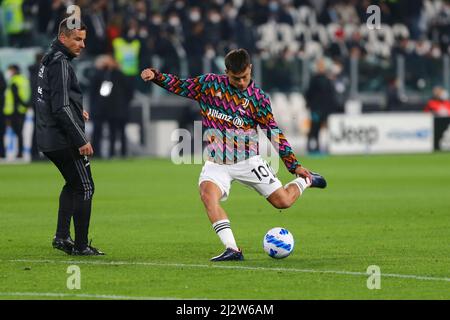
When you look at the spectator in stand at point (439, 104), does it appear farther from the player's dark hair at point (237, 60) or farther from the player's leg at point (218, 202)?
the player's dark hair at point (237, 60)

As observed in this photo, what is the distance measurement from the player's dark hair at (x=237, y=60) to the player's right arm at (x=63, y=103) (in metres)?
1.55

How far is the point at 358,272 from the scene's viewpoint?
33.7ft

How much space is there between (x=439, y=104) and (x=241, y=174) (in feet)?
75.9

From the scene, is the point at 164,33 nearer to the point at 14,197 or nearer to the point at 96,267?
the point at 14,197

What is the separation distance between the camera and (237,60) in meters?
11.0

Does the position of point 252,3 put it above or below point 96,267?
above

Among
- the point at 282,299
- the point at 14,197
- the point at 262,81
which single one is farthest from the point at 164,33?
the point at 282,299

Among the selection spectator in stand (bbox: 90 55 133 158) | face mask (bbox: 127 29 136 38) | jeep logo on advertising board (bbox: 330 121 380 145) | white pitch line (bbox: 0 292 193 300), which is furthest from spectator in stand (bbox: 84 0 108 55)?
white pitch line (bbox: 0 292 193 300)

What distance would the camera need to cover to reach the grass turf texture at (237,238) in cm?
943

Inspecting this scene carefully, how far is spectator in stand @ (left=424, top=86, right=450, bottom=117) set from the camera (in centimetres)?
3353

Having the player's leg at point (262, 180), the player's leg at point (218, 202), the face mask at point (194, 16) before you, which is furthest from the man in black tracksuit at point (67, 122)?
the face mask at point (194, 16)

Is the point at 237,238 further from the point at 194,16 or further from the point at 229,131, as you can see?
the point at 194,16

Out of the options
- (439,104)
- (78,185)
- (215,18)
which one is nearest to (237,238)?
(78,185)

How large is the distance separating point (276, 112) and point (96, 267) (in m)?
22.4
